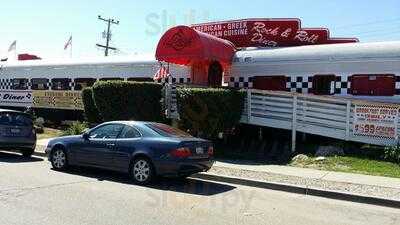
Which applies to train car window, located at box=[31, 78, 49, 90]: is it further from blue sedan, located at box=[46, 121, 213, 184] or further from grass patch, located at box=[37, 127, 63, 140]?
blue sedan, located at box=[46, 121, 213, 184]

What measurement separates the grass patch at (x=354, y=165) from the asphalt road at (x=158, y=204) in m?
3.35

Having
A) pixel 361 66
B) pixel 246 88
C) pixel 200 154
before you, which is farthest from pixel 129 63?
pixel 200 154

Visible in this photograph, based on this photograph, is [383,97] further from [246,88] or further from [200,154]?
[200,154]

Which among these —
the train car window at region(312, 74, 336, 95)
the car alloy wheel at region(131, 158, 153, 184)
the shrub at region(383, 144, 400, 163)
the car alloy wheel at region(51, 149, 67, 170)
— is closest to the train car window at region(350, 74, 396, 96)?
the train car window at region(312, 74, 336, 95)

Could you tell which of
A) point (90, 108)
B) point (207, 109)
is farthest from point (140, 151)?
point (90, 108)

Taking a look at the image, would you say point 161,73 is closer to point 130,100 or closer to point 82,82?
point 130,100

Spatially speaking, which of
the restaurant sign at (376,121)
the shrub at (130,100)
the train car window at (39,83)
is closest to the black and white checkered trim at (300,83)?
the restaurant sign at (376,121)

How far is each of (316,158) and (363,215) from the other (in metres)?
6.19

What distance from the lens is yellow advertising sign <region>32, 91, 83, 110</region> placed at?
25.7 meters

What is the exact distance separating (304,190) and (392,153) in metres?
4.53

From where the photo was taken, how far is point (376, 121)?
16.0 metres

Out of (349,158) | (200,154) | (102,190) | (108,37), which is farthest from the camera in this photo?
(108,37)

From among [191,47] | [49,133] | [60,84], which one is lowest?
[49,133]

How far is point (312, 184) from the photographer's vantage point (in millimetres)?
12250
